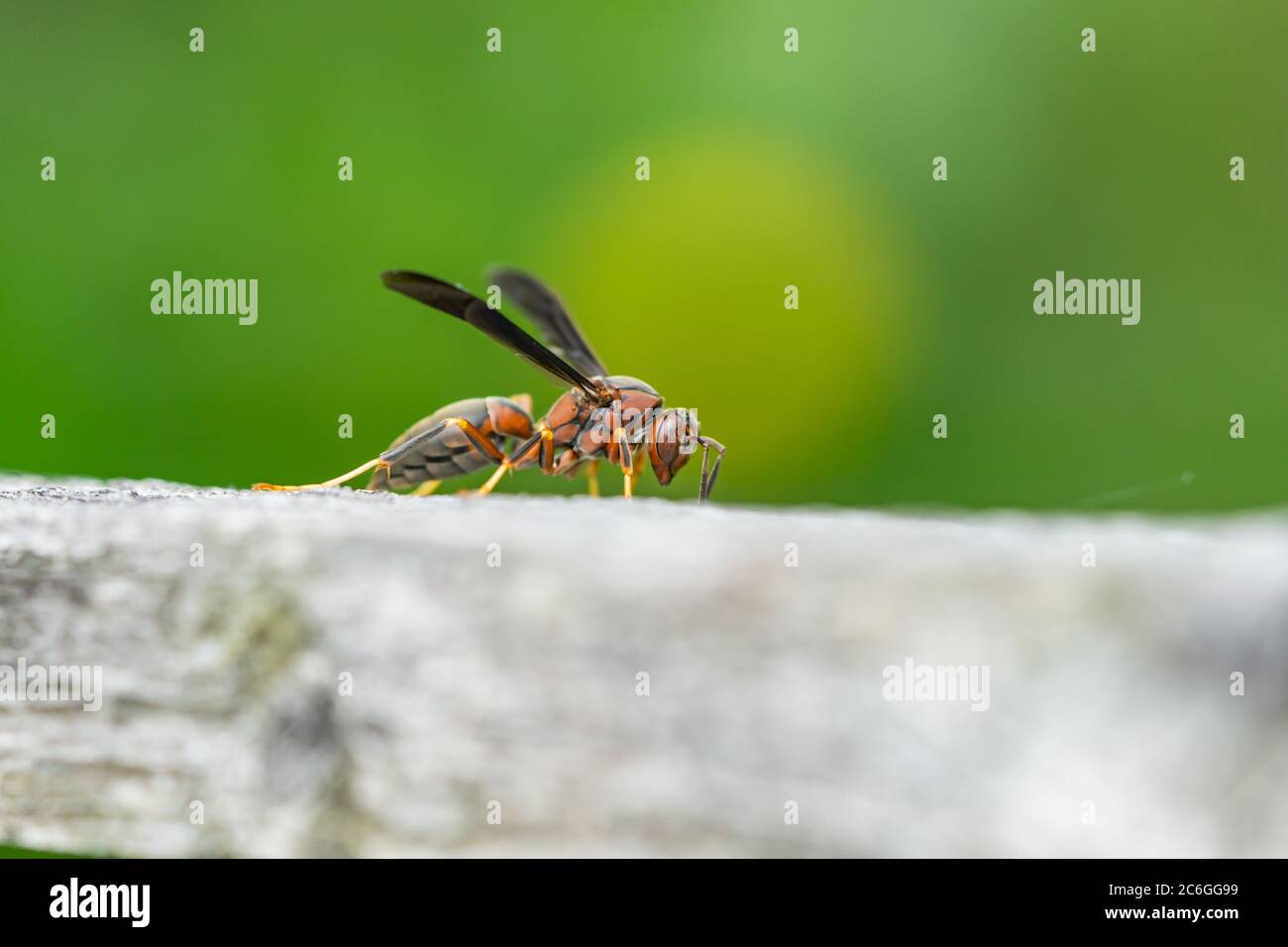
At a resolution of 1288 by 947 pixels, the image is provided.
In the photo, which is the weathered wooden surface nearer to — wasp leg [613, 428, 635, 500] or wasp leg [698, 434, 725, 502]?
wasp leg [698, 434, 725, 502]

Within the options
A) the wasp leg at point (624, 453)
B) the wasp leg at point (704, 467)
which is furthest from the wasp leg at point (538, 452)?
the wasp leg at point (704, 467)

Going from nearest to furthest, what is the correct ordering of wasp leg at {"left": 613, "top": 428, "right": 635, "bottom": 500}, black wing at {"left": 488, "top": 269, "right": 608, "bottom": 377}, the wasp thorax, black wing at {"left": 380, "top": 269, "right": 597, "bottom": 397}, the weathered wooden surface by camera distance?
the weathered wooden surface
black wing at {"left": 380, "top": 269, "right": 597, "bottom": 397}
wasp leg at {"left": 613, "top": 428, "right": 635, "bottom": 500}
the wasp thorax
black wing at {"left": 488, "top": 269, "right": 608, "bottom": 377}

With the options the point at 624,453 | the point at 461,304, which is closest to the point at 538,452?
the point at 624,453

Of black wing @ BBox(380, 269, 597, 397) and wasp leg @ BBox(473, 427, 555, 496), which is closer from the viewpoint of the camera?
black wing @ BBox(380, 269, 597, 397)

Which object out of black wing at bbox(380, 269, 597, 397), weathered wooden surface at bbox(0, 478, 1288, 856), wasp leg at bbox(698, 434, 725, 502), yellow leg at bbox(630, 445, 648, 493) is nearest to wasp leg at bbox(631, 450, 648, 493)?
yellow leg at bbox(630, 445, 648, 493)

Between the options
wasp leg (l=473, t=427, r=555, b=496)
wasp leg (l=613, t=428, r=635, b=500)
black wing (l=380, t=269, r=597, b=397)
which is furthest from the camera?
wasp leg (l=613, t=428, r=635, b=500)

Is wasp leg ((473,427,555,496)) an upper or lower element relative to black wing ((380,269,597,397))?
lower

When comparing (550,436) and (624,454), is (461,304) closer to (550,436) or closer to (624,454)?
(550,436)

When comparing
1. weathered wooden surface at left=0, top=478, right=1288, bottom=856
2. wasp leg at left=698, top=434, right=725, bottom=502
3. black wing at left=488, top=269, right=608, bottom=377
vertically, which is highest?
black wing at left=488, top=269, right=608, bottom=377
